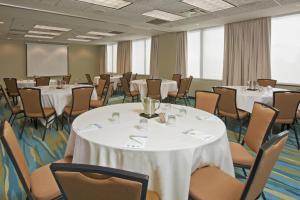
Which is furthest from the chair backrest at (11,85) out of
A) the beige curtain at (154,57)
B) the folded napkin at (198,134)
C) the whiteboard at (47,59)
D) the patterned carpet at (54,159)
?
the whiteboard at (47,59)

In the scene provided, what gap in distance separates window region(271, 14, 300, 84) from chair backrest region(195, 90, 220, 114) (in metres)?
4.30

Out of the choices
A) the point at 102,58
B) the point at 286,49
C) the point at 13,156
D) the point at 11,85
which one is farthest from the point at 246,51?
the point at 102,58

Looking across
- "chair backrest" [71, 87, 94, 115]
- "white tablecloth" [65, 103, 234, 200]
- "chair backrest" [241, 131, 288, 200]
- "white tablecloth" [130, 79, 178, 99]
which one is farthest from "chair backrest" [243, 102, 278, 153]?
"white tablecloth" [130, 79, 178, 99]

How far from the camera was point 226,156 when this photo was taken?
6.01 feet

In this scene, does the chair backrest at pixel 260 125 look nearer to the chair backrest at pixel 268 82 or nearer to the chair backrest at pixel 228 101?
the chair backrest at pixel 228 101

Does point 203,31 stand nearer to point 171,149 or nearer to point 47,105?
point 47,105

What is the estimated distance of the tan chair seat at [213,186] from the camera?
1489 millimetres

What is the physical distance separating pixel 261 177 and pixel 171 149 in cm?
58

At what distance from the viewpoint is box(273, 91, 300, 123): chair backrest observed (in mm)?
3449

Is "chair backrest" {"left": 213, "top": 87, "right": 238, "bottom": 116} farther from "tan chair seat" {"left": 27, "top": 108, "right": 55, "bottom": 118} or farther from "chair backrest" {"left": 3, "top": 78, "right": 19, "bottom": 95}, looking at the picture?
"chair backrest" {"left": 3, "top": 78, "right": 19, "bottom": 95}

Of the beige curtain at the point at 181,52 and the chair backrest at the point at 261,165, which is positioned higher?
the beige curtain at the point at 181,52

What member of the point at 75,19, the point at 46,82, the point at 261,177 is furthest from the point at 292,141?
the point at 46,82

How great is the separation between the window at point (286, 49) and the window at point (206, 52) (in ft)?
5.86

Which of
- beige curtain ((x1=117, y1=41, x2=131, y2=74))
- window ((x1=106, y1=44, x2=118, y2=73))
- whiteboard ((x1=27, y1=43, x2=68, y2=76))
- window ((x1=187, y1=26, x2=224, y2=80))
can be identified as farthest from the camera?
window ((x1=106, y1=44, x2=118, y2=73))
